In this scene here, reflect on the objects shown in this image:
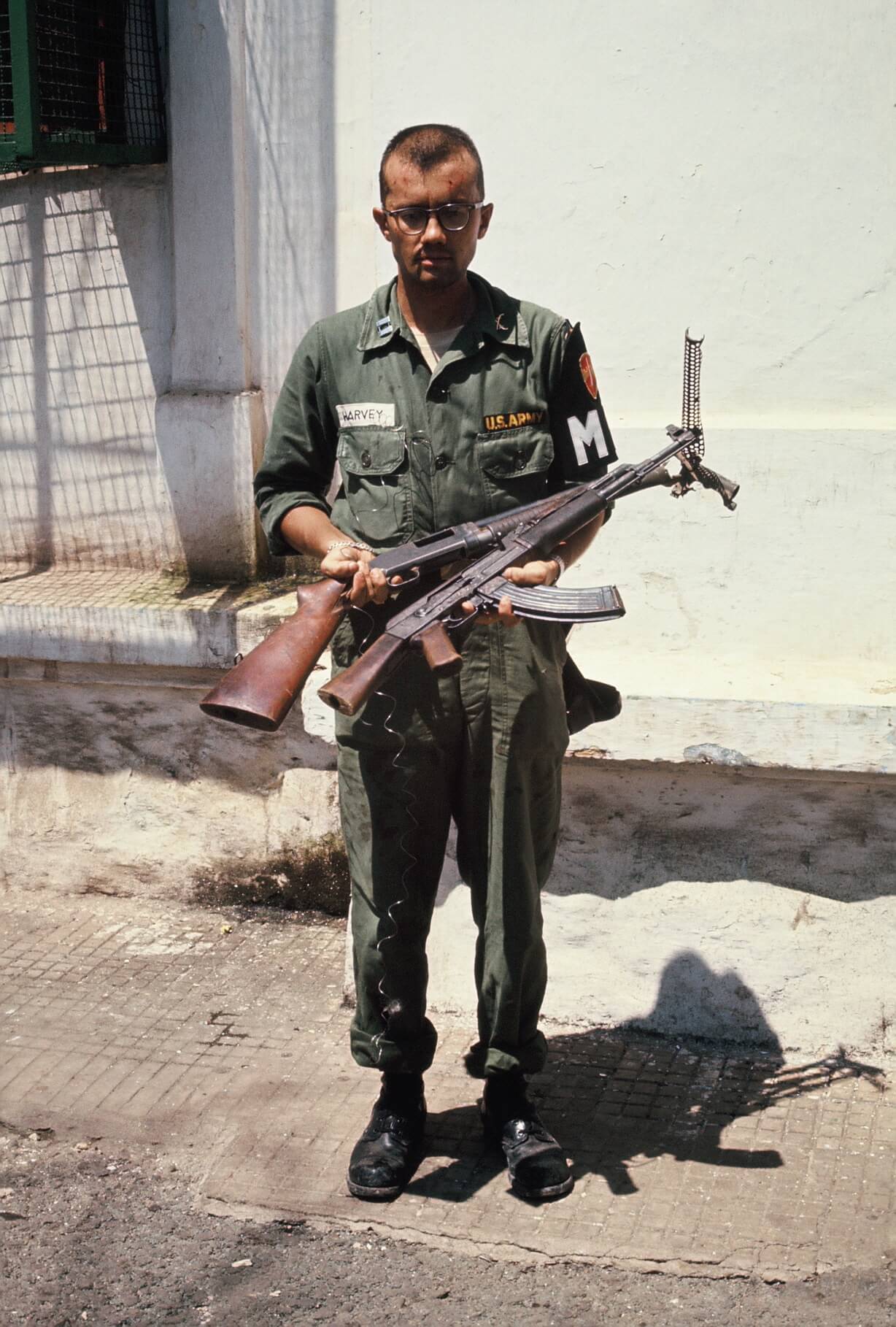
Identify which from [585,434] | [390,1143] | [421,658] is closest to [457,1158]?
[390,1143]

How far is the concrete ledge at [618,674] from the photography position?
3.74 m

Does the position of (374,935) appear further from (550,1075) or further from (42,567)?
(42,567)

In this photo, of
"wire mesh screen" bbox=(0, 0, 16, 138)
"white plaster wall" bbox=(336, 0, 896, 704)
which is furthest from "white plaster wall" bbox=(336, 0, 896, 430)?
"wire mesh screen" bbox=(0, 0, 16, 138)

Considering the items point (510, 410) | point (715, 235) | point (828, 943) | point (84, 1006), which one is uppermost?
point (715, 235)

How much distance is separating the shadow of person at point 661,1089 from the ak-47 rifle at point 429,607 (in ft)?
3.69

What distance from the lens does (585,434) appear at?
129 inches

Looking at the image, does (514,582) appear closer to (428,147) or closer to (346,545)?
(346,545)

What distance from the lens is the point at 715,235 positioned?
157 inches

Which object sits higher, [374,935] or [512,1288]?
[374,935]

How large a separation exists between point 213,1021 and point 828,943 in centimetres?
162

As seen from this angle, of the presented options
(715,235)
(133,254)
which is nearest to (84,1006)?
(133,254)

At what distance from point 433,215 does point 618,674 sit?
4.70 ft

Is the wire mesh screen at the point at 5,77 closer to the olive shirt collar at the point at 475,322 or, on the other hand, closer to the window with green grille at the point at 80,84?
the window with green grille at the point at 80,84

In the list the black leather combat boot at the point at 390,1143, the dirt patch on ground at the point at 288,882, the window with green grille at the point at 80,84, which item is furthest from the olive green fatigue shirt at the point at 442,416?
the dirt patch on ground at the point at 288,882
